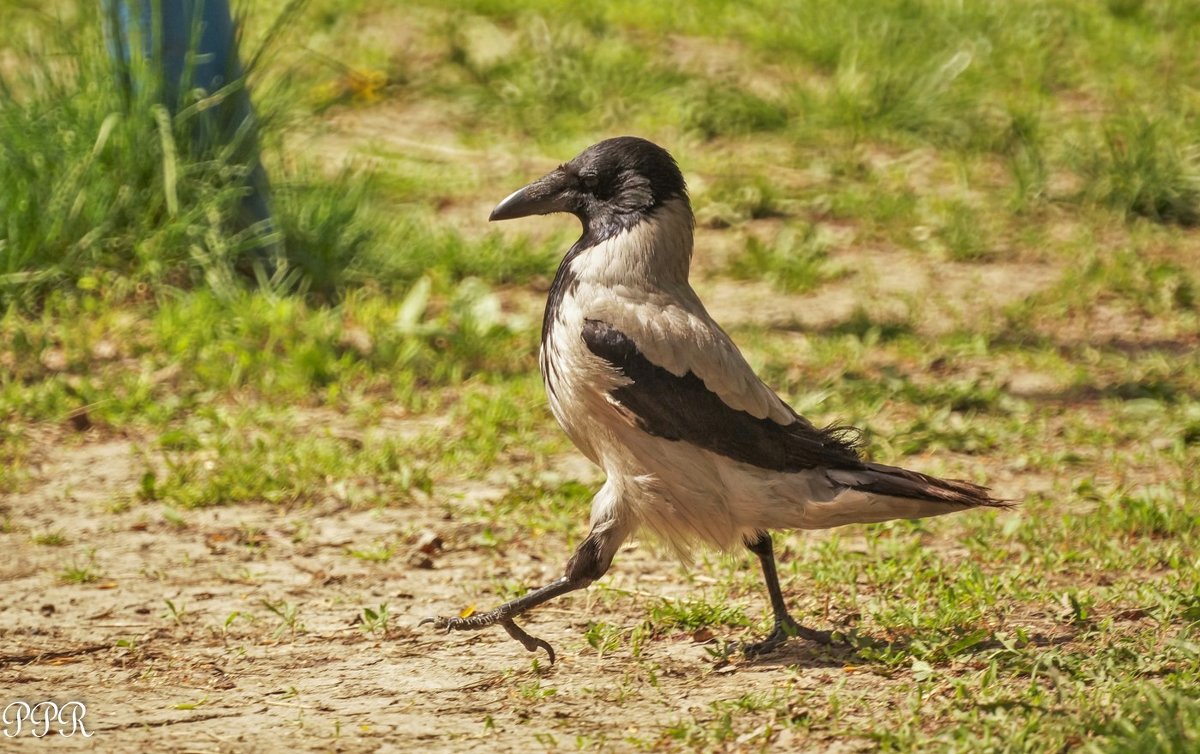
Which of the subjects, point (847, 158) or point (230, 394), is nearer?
point (230, 394)

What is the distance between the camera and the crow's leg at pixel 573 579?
395 centimetres

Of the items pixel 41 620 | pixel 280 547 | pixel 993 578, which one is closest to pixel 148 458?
pixel 280 547

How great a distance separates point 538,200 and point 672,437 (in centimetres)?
82

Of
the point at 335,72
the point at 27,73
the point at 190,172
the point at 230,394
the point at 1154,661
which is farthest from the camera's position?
the point at 335,72

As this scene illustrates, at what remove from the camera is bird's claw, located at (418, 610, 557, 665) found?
393 cm

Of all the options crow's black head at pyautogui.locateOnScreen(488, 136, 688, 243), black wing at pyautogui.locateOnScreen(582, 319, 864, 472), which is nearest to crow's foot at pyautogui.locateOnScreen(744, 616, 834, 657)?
black wing at pyautogui.locateOnScreen(582, 319, 864, 472)

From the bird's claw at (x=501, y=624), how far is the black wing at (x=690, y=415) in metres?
0.62

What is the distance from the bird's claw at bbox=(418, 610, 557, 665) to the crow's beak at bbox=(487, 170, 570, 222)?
109cm

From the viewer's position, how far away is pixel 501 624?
3.98 m

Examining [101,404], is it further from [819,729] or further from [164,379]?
[819,729]

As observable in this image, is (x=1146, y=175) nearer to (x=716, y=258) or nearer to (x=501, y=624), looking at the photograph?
(x=716, y=258)

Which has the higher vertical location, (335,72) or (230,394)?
(335,72)

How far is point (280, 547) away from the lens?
5.06 m

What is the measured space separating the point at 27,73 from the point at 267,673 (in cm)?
449
